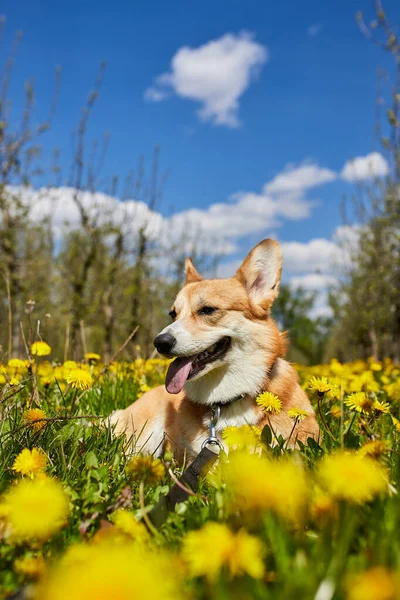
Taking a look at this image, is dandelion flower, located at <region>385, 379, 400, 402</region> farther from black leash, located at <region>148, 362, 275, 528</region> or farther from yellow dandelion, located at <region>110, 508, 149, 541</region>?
yellow dandelion, located at <region>110, 508, 149, 541</region>

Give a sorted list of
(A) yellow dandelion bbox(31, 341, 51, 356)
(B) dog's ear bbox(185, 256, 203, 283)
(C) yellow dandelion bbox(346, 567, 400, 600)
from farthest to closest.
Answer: (B) dog's ear bbox(185, 256, 203, 283) < (A) yellow dandelion bbox(31, 341, 51, 356) < (C) yellow dandelion bbox(346, 567, 400, 600)

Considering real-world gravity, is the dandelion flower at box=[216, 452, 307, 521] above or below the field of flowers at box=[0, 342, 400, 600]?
above

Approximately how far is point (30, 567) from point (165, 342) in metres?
2.24

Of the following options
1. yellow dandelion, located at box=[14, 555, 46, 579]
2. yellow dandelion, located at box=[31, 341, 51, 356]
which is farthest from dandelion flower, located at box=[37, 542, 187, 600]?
yellow dandelion, located at box=[31, 341, 51, 356]

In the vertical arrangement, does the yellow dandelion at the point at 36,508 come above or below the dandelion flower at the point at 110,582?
below

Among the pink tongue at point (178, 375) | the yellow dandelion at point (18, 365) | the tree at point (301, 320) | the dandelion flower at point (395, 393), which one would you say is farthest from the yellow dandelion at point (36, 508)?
the tree at point (301, 320)

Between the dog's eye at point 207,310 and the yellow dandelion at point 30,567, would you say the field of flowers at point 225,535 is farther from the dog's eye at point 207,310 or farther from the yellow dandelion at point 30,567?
the dog's eye at point 207,310

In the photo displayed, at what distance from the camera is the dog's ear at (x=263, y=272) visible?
385 cm

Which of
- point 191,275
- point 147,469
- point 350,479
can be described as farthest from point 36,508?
point 191,275

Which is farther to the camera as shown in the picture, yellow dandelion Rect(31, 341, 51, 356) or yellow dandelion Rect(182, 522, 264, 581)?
yellow dandelion Rect(31, 341, 51, 356)

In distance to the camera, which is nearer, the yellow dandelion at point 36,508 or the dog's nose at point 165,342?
the yellow dandelion at point 36,508

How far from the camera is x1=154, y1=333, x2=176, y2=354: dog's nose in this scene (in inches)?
136

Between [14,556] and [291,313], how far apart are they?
207 feet

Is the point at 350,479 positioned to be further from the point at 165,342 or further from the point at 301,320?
the point at 301,320
